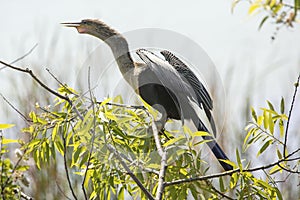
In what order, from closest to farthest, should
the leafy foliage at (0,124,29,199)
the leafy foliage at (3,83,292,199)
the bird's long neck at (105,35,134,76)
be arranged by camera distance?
the leafy foliage at (3,83,292,199), the leafy foliage at (0,124,29,199), the bird's long neck at (105,35,134,76)

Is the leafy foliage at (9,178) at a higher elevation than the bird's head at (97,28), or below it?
below

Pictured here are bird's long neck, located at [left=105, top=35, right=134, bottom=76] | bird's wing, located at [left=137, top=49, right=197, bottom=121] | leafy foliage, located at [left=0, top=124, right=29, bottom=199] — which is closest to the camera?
leafy foliage, located at [left=0, top=124, right=29, bottom=199]

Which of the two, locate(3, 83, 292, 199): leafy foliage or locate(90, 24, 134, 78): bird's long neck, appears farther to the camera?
locate(90, 24, 134, 78): bird's long neck

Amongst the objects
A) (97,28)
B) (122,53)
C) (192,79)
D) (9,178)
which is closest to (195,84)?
(192,79)

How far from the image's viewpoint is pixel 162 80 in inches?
81.7

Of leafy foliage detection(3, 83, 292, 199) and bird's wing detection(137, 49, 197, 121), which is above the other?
bird's wing detection(137, 49, 197, 121)

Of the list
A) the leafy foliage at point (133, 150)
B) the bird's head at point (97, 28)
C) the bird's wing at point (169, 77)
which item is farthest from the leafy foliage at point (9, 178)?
the bird's head at point (97, 28)

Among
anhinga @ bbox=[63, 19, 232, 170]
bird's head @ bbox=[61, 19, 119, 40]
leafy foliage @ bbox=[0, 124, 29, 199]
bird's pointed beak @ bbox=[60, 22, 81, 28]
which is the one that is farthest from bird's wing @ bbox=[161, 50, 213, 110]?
leafy foliage @ bbox=[0, 124, 29, 199]

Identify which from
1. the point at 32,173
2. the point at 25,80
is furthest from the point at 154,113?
the point at 25,80

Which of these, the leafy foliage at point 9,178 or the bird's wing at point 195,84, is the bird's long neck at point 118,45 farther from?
the leafy foliage at point 9,178

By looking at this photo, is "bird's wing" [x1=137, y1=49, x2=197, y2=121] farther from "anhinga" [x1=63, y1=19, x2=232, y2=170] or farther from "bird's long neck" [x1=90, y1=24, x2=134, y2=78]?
"bird's long neck" [x1=90, y1=24, x2=134, y2=78]

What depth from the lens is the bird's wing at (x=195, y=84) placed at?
2020 millimetres

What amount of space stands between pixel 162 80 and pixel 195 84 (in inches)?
4.5

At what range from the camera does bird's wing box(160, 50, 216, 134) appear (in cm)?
202
